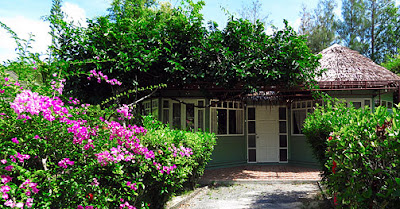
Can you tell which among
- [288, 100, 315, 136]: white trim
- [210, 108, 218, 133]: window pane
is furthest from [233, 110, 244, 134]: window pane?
[288, 100, 315, 136]: white trim

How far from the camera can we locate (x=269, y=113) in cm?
1316

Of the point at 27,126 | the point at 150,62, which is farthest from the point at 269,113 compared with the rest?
the point at 27,126

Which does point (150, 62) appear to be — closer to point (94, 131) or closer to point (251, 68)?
point (251, 68)

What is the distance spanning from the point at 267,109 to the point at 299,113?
1297mm

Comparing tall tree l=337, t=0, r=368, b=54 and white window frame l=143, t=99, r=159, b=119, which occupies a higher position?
tall tree l=337, t=0, r=368, b=54

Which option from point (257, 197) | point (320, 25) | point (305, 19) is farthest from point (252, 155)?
point (320, 25)

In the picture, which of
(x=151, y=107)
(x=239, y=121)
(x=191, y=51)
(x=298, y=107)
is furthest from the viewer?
(x=239, y=121)

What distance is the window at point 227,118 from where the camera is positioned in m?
11.8

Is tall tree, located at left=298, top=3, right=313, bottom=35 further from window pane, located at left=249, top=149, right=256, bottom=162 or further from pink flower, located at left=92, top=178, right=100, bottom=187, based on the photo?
pink flower, located at left=92, top=178, right=100, bottom=187

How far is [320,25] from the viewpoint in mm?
32594

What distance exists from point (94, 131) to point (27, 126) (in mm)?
695

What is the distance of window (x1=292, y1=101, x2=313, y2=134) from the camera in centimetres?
1229

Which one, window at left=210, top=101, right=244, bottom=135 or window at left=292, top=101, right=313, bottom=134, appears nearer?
window at left=210, top=101, right=244, bottom=135

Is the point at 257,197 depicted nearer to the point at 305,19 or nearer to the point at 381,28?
the point at 305,19
